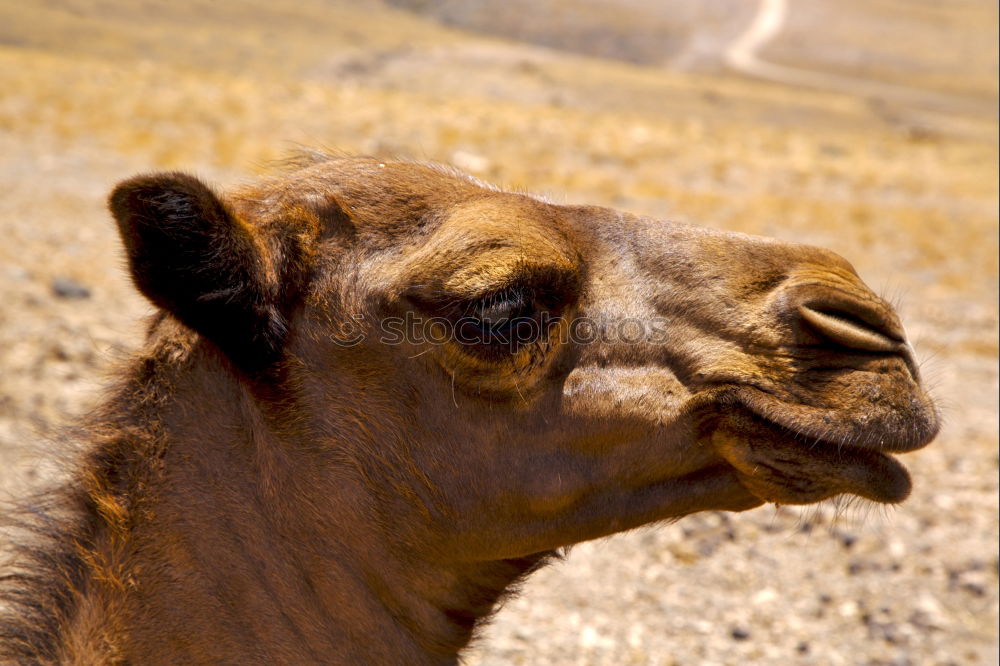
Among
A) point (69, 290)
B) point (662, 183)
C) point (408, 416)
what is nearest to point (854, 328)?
point (408, 416)

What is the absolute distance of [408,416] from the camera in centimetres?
288

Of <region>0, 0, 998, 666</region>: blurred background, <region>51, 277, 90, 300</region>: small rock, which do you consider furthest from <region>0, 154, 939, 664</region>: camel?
<region>51, 277, 90, 300</region>: small rock

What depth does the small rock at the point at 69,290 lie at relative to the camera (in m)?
8.58

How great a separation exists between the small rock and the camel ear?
20.9 ft

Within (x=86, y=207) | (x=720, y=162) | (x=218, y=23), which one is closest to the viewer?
(x=86, y=207)

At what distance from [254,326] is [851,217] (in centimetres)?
1428

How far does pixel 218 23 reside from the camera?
55.0 m

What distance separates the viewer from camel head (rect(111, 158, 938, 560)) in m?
2.75

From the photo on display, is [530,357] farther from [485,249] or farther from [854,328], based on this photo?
[854,328]

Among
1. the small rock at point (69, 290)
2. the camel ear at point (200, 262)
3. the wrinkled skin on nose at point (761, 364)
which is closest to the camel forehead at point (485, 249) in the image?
the wrinkled skin on nose at point (761, 364)

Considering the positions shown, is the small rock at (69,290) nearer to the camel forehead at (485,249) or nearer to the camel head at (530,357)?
the camel head at (530,357)

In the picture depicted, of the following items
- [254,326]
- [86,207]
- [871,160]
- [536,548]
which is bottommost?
[871,160]

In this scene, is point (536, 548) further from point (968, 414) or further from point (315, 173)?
point (968, 414)

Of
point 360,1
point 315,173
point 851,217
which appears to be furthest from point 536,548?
point 360,1
